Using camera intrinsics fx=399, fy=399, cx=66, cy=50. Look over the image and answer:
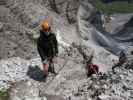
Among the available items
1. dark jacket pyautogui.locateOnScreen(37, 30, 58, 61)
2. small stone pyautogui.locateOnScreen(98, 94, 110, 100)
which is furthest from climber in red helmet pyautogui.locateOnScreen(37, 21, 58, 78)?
small stone pyautogui.locateOnScreen(98, 94, 110, 100)

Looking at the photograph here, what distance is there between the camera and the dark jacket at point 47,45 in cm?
1580

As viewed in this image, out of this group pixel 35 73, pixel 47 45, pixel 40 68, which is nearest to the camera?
pixel 47 45

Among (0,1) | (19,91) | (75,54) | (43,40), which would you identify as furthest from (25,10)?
(19,91)

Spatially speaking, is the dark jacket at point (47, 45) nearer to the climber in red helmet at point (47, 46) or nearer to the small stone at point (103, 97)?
the climber in red helmet at point (47, 46)

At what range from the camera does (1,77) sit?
53.1ft

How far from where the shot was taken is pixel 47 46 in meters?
16.0

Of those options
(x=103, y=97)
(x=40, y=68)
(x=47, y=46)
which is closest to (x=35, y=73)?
(x=40, y=68)

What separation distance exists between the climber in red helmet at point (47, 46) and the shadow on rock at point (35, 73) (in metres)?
0.36

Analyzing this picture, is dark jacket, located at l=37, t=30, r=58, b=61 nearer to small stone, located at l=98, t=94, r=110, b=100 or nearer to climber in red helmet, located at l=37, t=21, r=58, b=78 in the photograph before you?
climber in red helmet, located at l=37, t=21, r=58, b=78

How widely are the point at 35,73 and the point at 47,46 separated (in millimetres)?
1654

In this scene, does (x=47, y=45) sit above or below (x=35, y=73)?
above

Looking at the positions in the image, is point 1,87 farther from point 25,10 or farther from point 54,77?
point 25,10

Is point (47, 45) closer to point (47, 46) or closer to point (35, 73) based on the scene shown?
point (47, 46)

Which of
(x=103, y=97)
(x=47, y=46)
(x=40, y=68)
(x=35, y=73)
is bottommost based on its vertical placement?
(x=103, y=97)
